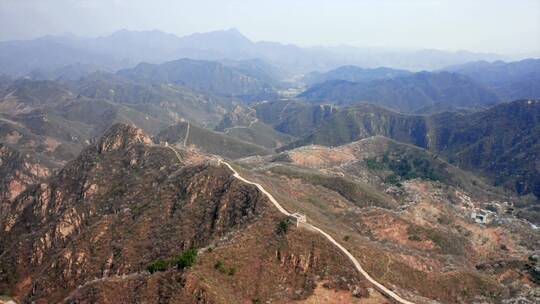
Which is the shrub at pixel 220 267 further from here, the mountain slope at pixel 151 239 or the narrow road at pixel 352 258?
the narrow road at pixel 352 258

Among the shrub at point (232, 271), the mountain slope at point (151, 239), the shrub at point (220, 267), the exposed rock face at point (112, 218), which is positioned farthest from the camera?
the exposed rock face at point (112, 218)

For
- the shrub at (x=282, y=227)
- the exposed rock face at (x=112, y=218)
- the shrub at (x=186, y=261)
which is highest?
the shrub at (x=282, y=227)

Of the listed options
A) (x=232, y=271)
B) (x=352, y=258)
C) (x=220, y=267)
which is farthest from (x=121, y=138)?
(x=352, y=258)

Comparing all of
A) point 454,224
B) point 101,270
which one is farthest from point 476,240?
point 101,270

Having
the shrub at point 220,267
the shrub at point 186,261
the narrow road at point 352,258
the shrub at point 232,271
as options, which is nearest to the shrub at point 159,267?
the shrub at point 186,261

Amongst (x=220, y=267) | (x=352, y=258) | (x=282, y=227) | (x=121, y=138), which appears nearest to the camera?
(x=220, y=267)

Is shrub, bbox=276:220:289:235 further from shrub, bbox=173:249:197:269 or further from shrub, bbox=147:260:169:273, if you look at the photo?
shrub, bbox=147:260:169:273

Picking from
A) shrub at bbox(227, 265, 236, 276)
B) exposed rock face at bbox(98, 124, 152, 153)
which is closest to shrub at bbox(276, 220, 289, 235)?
shrub at bbox(227, 265, 236, 276)

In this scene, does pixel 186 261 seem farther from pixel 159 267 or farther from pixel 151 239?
pixel 151 239
